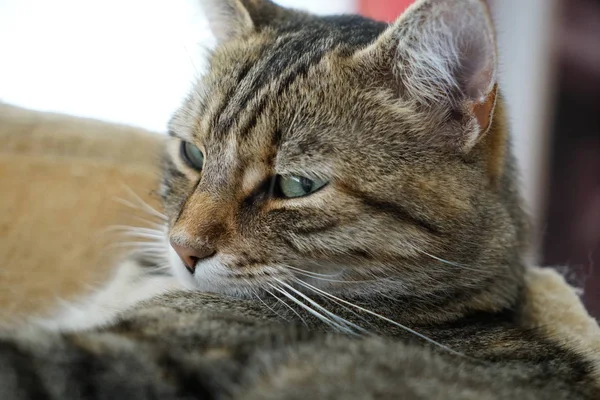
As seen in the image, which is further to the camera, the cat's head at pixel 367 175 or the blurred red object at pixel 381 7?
the blurred red object at pixel 381 7

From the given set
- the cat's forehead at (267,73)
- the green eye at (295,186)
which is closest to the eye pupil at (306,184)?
the green eye at (295,186)

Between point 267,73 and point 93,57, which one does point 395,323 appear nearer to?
point 267,73

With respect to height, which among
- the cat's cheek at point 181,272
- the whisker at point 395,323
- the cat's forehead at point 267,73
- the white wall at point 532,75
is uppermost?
the white wall at point 532,75

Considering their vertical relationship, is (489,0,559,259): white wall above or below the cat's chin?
above

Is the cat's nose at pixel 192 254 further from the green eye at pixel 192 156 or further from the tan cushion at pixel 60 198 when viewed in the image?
the tan cushion at pixel 60 198

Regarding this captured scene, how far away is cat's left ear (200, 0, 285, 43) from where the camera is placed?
1.33 meters

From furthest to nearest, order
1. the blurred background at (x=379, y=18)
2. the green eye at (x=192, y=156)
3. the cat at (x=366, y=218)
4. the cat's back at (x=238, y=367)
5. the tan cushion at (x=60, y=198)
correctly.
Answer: the blurred background at (x=379, y=18)
the tan cushion at (x=60, y=198)
the green eye at (x=192, y=156)
the cat at (x=366, y=218)
the cat's back at (x=238, y=367)

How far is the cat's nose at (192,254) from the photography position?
1.03m

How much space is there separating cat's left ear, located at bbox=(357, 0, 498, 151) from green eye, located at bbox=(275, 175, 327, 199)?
23cm

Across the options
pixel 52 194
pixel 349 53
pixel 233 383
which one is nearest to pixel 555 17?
pixel 349 53

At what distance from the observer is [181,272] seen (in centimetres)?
111

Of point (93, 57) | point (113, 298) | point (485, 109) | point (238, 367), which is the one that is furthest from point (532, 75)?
point (238, 367)

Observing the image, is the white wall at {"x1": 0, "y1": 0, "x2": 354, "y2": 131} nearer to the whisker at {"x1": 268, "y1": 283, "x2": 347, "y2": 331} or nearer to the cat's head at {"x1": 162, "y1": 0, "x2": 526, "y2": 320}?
the cat's head at {"x1": 162, "y1": 0, "x2": 526, "y2": 320}

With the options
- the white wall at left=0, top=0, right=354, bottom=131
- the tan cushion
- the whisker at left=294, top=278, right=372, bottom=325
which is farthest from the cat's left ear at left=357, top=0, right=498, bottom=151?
the white wall at left=0, top=0, right=354, bottom=131
